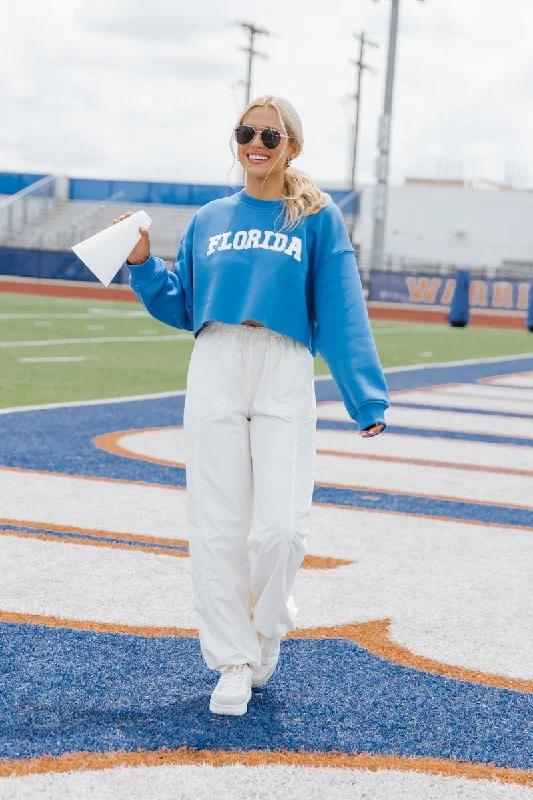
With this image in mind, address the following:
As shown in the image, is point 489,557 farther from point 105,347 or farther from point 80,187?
point 80,187

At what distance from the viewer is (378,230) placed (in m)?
39.9

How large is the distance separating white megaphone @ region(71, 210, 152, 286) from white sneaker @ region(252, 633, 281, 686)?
45.6 inches

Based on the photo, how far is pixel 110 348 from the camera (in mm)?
17625

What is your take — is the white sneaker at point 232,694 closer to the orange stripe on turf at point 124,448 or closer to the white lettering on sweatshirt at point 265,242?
the white lettering on sweatshirt at point 265,242

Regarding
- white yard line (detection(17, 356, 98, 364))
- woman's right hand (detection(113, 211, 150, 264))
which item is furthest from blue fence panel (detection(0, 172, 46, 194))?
woman's right hand (detection(113, 211, 150, 264))

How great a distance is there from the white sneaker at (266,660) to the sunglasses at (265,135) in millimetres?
1423

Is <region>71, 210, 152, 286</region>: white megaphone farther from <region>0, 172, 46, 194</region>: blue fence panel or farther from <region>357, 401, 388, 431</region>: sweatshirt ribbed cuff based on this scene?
<region>0, 172, 46, 194</region>: blue fence panel

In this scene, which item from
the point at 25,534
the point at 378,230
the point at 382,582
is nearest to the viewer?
the point at 382,582

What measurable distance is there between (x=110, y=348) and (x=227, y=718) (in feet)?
47.1

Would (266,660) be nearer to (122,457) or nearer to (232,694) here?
(232,694)

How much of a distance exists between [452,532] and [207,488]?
287 cm

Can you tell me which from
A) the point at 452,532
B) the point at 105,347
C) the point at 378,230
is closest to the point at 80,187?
the point at 378,230

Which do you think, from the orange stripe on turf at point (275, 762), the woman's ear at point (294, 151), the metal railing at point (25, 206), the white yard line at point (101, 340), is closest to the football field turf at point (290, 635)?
the orange stripe on turf at point (275, 762)

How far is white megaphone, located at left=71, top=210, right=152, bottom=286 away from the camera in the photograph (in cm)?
374
